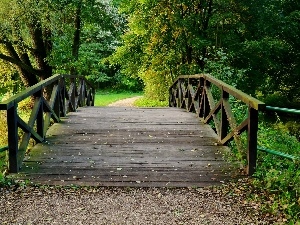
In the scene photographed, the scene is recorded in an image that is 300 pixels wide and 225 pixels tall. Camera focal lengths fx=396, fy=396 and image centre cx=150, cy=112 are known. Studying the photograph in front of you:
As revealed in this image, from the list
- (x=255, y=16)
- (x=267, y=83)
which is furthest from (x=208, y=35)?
(x=267, y=83)

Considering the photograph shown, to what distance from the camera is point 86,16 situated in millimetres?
14820

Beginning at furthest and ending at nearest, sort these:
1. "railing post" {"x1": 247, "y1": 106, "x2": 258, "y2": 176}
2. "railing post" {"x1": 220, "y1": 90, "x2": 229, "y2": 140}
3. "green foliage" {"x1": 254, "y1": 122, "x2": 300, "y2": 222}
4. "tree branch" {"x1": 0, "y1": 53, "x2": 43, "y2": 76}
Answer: "tree branch" {"x1": 0, "y1": 53, "x2": 43, "y2": 76}
"railing post" {"x1": 220, "y1": 90, "x2": 229, "y2": 140}
"railing post" {"x1": 247, "y1": 106, "x2": 258, "y2": 176}
"green foliage" {"x1": 254, "y1": 122, "x2": 300, "y2": 222}

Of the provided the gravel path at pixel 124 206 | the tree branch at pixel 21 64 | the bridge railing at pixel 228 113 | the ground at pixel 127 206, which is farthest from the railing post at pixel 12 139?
the tree branch at pixel 21 64

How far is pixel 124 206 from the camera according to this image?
423 centimetres

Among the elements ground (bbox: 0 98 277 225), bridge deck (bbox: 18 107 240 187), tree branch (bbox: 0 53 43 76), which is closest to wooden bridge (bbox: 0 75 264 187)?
bridge deck (bbox: 18 107 240 187)

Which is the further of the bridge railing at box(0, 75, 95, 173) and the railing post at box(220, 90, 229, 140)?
the railing post at box(220, 90, 229, 140)

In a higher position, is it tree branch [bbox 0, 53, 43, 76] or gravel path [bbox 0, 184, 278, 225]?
tree branch [bbox 0, 53, 43, 76]

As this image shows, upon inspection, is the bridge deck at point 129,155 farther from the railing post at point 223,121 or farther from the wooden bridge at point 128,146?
the railing post at point 223,121

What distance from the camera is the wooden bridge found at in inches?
199

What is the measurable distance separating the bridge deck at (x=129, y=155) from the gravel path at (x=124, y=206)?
0.29 meters

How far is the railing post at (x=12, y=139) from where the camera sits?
200 inches

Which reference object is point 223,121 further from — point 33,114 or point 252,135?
point 33,114

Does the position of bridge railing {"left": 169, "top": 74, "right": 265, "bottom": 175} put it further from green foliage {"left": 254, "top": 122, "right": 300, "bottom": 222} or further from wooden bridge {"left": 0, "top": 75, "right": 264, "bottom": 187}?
green foliage {"left": 254, "top": 122, "right": 300, "bottom": 222}

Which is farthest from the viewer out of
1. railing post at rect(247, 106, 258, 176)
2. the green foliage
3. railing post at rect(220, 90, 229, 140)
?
railing post at rect(220, 90, 229, 140)
